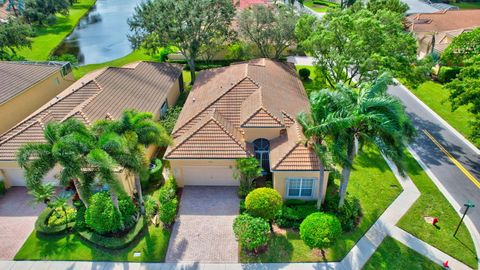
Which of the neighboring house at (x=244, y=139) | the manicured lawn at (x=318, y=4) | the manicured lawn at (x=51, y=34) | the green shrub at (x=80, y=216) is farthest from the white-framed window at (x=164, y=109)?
the manicured lawn at (x=318, y=4)

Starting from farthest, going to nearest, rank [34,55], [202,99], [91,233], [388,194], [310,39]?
[34,55] → [310,39] → [202,99] → [388,194] → [91,233]

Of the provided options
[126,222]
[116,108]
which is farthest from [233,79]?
[126,222]

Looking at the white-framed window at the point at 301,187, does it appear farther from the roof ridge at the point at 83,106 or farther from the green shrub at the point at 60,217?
the roof ridge at the point at 83,106

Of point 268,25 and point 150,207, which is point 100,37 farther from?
point 150,207

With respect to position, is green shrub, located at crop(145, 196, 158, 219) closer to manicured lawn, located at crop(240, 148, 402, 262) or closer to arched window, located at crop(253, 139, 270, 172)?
manicured lawn, located at crop(240, 148, 402, 262)

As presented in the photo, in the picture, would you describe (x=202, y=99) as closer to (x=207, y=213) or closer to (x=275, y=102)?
(x=275, y=102)

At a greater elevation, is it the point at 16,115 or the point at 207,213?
the point at 16,115

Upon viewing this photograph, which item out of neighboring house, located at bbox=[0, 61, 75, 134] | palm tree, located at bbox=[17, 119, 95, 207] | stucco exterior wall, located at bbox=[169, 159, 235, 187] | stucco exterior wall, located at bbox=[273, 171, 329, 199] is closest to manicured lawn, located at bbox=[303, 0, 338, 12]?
neighboring house, located at bbox=[0, 61, 75, 134]
